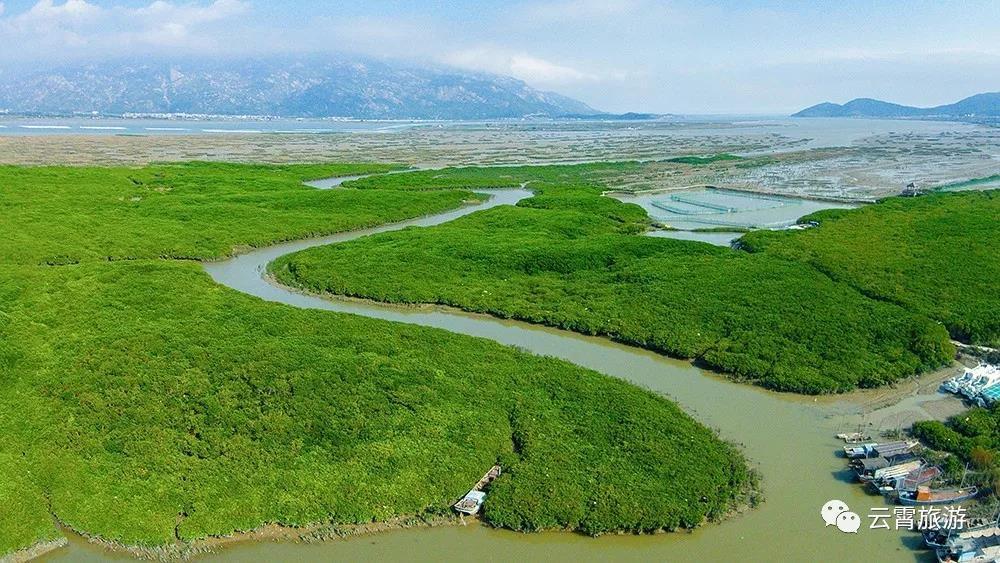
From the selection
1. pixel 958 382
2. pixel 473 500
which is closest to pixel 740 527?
pixel 473 500

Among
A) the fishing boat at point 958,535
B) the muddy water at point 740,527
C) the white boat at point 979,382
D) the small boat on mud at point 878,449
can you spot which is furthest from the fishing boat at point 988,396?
the fishing boat at point 958,535

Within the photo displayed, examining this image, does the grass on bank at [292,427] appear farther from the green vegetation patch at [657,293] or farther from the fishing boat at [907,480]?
the green vegetation patch at [657,293]

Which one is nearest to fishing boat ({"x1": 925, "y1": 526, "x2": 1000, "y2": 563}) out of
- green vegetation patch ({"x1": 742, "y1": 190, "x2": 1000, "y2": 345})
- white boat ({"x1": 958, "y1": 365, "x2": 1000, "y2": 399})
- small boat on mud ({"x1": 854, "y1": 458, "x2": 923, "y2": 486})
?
small boat on mud ({"x1": 854, "y1": 458, "x2": 923, "y2": 486})

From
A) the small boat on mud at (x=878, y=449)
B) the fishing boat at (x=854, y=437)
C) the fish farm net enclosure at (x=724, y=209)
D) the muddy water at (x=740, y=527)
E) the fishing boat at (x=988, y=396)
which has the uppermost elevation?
the fish farm net enclosure at (x=724, y=209)

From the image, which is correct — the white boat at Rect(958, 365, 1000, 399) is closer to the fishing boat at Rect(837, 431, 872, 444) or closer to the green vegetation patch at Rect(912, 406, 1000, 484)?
the green vegetation patch at Rect(912, 406, 1000, 484)

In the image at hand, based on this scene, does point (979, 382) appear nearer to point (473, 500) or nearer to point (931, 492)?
point (931, 492)

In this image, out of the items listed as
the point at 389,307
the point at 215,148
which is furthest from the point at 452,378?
the point at 215,148
